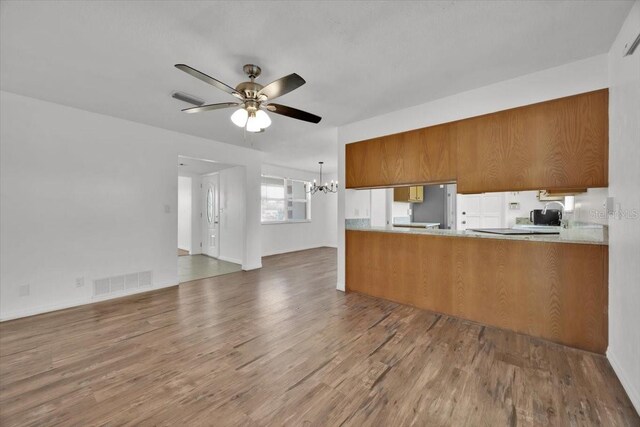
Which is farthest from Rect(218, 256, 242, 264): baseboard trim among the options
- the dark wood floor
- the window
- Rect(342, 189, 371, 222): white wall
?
Rect(342, 189, 371, 222): white wall

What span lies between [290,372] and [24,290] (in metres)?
3.36

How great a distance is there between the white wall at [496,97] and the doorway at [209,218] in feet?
10.2

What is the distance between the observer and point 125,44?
1.98 m

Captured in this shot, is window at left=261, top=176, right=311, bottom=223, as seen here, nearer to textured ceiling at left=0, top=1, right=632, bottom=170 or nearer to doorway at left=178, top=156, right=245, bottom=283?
doorway at left=178, top=156, right=245, bottom=283

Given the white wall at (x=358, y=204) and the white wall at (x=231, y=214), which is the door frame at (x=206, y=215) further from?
the white wall at (x=358, y=204)

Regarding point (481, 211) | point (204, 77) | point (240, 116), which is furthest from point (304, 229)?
point (204, 77)

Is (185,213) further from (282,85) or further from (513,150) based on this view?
(513,150)

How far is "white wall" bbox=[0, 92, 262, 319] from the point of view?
2879 millimetres

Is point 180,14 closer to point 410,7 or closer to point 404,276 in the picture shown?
point 410,7

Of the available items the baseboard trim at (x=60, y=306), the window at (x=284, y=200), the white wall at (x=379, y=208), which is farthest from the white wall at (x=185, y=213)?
the white wall at (x=379, y=208)

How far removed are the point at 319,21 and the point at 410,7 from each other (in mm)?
601

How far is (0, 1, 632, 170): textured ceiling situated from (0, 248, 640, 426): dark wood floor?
251 centimetres

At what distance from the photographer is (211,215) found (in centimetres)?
674

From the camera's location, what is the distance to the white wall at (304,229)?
698cm
